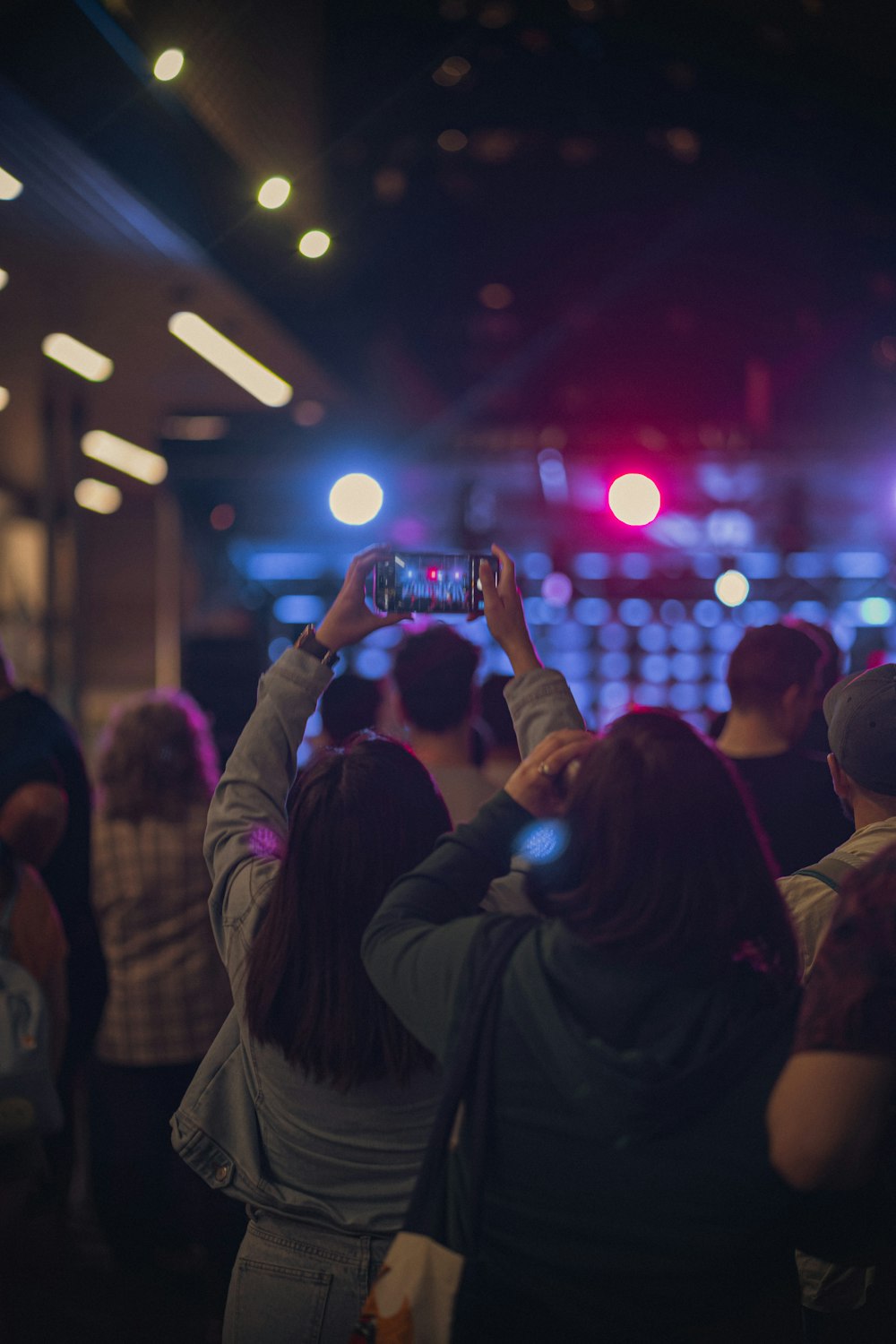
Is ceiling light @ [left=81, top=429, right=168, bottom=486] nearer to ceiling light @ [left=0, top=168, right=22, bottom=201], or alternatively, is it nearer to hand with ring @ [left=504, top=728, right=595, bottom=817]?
ceiling light @ [left=0, top=168, right=22, bottom=201]

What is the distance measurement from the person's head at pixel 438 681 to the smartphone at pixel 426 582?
3.02 feet

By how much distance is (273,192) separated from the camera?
368cm

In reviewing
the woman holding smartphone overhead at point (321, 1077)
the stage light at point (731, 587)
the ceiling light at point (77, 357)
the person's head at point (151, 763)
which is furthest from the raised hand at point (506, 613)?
the stage light at point (731, 587)

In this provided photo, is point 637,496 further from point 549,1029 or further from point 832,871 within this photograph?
point 549,1029

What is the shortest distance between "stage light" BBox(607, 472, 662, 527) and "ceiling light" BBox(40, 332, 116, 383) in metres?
2.66

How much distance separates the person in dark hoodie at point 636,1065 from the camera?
1105mm

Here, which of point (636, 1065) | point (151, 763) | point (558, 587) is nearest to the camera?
point (636, 1065)

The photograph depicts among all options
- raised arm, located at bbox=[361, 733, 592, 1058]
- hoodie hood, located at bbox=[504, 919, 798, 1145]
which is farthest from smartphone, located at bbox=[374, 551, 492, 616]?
hoodie hood, located at bbox=[504, 919, 798, 1145]

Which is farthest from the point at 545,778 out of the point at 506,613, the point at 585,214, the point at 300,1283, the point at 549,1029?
the point at 585,214

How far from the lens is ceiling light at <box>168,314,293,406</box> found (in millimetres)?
5230

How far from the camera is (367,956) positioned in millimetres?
1272

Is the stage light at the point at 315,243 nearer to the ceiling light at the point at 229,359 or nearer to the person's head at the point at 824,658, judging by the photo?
the ceiling light at the point at 229,359

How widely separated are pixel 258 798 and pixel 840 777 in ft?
2.91

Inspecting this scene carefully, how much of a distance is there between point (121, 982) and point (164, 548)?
678 centimetres
